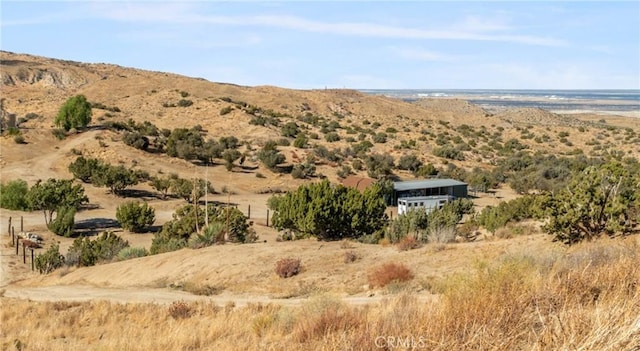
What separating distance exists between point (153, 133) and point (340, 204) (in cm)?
4369

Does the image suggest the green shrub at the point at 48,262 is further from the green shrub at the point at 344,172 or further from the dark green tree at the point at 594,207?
the green shrub at the point at 344,172

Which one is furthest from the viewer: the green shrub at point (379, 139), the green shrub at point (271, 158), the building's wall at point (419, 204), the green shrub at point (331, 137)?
the green shrub at point (379, 139)

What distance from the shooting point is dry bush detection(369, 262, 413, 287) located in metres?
17.6

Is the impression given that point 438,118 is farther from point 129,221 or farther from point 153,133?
point 129,221

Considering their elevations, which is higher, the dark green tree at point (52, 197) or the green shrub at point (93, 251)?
the dark green tree at point (52, 197)

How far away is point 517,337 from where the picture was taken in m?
5.41

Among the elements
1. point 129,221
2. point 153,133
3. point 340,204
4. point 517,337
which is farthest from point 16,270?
point 153,133

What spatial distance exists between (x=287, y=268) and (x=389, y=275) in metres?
4.27

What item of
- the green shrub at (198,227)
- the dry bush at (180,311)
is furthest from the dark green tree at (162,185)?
the dry bush at (180,311)

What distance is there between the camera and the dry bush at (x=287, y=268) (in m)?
20.2

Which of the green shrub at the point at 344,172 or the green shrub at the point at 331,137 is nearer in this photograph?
the green shrub at the point at 344,172

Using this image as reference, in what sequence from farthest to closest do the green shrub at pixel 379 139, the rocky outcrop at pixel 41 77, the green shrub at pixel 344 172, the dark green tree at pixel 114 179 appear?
the rocky outcrop at pixel 41 77, the green shrub at pixel 379 139, the green shrub at pixel 344 172, the dark green tree at pixel 114 179
